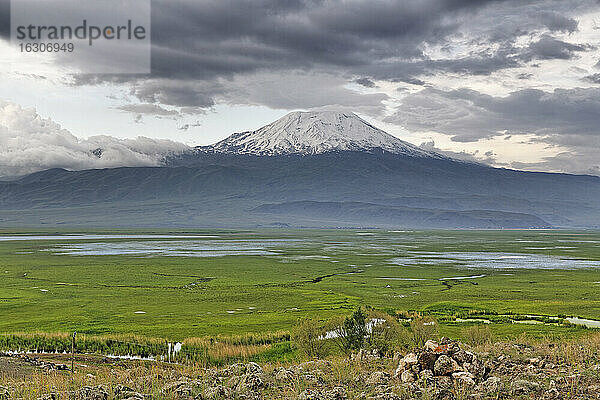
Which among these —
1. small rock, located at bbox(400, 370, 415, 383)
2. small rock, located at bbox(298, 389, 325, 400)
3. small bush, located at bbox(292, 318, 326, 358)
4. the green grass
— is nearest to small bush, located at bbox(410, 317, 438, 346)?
small bush, located at bbox(292, 318, 326, 358)

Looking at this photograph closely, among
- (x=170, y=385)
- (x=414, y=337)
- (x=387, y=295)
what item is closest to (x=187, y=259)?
(x=387, y=295)

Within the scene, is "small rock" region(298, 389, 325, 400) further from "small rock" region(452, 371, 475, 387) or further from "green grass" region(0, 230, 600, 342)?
"green grass" region(0, 230, 600, 342)

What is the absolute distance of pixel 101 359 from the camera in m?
30.8

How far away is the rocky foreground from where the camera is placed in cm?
1697

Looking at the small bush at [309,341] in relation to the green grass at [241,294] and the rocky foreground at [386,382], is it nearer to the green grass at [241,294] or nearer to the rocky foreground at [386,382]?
the green grass at [241,294]

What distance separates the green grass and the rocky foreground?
55.5 ft

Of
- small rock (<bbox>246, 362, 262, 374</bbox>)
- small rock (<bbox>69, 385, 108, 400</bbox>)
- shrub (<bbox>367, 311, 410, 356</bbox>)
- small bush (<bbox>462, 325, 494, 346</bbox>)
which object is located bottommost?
small bush (<bbox>462, 325, 494, 346</bbox>)

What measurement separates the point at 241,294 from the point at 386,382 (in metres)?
43.4

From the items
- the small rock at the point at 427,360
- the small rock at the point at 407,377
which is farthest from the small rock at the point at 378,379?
the small rock at the point at 427,360

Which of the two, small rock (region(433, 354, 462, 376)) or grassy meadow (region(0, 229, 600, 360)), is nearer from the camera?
small rock (region(433, 354, 462, 376))

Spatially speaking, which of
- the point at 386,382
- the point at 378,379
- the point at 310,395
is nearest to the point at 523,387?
the point at 386,382

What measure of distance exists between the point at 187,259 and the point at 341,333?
2981 inches

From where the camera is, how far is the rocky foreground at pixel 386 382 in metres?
17.0

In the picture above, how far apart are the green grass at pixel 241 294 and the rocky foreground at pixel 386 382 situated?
55.5 feet
